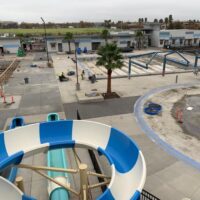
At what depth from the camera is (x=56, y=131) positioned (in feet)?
39.5

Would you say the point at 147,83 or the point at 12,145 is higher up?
the point at 12,145

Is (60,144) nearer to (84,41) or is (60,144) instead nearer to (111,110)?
(111,110)

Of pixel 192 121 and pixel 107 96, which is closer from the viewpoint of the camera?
pixel 192 121

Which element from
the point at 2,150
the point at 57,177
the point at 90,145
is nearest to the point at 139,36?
the point at 57,177

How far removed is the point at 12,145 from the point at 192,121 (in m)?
17.8

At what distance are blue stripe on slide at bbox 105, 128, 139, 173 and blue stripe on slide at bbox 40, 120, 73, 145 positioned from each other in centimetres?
229

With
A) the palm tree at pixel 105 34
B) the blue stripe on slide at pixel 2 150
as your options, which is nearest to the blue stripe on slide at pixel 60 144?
the blue stripe on slide at pixel 2 150

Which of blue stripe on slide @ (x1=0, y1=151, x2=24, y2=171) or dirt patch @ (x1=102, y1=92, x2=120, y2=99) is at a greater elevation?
blue stripe on slide @ (x1=0, y1=151, x2=24, y2=171)

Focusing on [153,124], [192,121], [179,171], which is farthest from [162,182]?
[192,121]

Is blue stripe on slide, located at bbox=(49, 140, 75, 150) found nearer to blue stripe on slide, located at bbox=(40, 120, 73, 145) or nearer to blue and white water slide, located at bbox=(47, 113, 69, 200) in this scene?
blue stripe on slide, located at bbox=(40, 120, 73, 145)

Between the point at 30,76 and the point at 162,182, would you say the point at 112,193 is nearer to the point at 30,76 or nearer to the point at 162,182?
the point at 162,182

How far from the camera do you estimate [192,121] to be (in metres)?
22.4

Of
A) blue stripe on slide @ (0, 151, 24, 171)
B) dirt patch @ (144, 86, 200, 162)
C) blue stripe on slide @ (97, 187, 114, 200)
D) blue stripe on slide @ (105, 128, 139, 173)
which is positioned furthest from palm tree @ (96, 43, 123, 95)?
blue stripe on slide @ (97, 187, 114, 200)

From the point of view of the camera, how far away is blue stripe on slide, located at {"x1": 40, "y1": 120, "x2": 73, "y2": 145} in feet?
38.3
